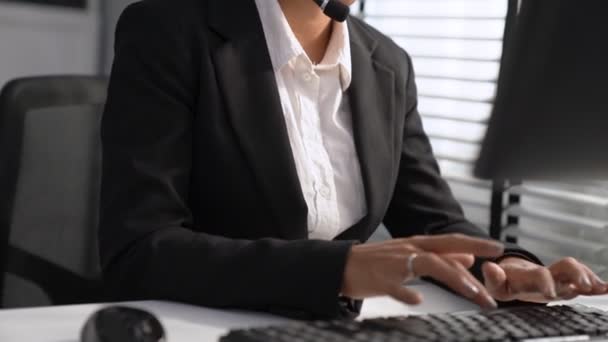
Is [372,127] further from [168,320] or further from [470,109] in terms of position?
[470,109]

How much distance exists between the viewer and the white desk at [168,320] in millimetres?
872

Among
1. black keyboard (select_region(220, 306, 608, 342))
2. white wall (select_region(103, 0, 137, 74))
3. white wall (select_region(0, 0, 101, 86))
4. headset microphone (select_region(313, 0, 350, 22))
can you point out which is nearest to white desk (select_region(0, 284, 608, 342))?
black keyboard (select_region(220, 306, 608, 342))

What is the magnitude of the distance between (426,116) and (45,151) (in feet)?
3.40

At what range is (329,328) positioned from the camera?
0.79 metres

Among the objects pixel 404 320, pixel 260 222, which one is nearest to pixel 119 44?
pixel 260 222

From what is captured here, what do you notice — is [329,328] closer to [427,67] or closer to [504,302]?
[504,302]

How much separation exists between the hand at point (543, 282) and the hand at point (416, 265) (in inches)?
5.7

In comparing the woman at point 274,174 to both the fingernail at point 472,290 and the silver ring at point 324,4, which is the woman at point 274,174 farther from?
the silver ring at point 324,4

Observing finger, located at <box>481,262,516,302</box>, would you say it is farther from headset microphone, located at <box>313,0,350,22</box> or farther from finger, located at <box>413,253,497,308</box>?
headset microphone, located at <box>313,0,350,22</box>

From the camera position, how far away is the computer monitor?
79 cm

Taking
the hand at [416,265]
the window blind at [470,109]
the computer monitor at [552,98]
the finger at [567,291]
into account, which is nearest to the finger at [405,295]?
the hand at [416,265]

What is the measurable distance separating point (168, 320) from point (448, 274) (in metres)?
0.30

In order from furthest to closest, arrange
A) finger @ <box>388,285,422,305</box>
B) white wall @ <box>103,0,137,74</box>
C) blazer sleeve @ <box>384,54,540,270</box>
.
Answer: white wall @ <box>103,0,137,74</box> → blazer sleeve @ <box>384,54,540,270</box> → finger @ <box>388,285,422,305</box>

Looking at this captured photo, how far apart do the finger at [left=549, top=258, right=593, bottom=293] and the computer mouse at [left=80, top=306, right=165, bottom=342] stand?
1.58ft
